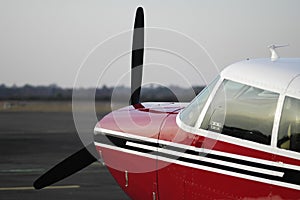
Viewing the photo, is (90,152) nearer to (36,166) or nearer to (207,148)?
(207,148)

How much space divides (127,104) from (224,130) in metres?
3.43

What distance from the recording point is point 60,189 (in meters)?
12.5

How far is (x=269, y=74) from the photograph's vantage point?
6.59 metres

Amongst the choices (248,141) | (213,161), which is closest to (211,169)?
(213,161)

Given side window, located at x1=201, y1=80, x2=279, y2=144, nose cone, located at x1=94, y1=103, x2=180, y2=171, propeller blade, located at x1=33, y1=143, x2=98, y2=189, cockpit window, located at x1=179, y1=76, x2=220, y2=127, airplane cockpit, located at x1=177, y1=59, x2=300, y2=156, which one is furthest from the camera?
propeller blade, located at x1=33, y1=143, x2=98, y2=189

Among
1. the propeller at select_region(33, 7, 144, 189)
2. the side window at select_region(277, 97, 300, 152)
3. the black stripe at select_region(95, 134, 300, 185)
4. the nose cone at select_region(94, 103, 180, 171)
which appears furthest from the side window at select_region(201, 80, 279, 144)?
the propeller at select_region(33, 7, 144, 189)

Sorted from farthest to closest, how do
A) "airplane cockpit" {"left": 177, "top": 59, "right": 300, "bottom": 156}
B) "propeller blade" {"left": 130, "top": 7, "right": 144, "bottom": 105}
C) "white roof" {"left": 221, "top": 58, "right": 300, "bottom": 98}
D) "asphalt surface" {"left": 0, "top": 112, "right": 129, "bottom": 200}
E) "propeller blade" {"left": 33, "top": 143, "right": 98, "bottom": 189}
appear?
"asphalt surface" {"left": 0, "top": 112, "right": 129, "bottom": 200} < "propeller blade" {"left": 130, "top": 7, "right": 144, "bottom": 105} < "propeller blade" {"left": 33, "top": 143, "right": 98, "bottom": 189} < "white roof" {"left": 221, "top": 58, "right": 300, "bottom": 98} < "airplane cockpit" {"left": 177, "top": 59, "right": 300, "bottom": 156}

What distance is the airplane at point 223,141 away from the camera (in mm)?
6145

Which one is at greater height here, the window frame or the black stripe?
the window frame

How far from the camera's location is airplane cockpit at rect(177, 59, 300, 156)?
6133 mm

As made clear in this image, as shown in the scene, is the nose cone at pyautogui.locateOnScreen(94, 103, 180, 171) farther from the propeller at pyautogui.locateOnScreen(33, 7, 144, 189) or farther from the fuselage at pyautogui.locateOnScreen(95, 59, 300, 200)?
the propeller at pyautogui.locateOnScreen(33, 7, 144, 189)

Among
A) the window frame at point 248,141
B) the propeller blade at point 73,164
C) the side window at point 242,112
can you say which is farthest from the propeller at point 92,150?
the side window at point 242,112

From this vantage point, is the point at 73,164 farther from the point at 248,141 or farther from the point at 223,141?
the point at 248,141

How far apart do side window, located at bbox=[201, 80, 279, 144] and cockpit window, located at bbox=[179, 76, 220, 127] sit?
0.18m
